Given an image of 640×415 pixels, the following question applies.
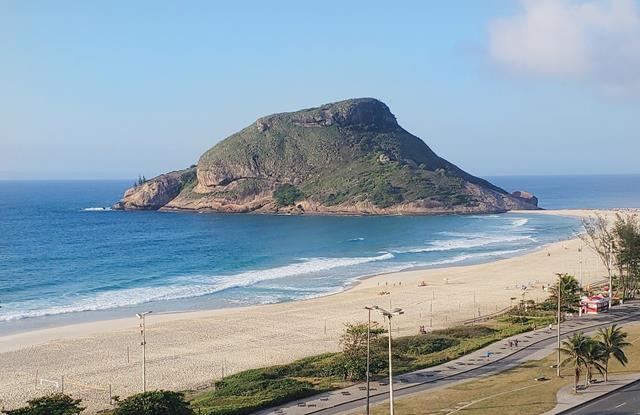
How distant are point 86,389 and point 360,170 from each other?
15291 centimetres

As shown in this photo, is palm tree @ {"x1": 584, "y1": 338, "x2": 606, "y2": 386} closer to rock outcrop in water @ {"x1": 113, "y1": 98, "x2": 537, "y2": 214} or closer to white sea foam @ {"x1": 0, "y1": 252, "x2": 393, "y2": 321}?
white sea foam @ {"x1": 0, "y1": 252, "x2": 393, "y2": 321}

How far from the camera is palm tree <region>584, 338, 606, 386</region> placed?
31.0 m

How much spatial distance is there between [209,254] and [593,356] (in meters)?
70.9

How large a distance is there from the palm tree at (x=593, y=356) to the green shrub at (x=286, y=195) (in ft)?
484

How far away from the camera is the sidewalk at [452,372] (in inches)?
1210

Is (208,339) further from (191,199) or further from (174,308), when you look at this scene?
(191,199)

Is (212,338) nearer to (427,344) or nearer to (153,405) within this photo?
(427,344)

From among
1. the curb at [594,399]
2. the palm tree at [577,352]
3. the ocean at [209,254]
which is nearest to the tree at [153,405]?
the curb at [594,399]

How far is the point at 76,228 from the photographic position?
131500mm

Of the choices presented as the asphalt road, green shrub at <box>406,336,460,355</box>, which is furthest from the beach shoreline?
the asphalt road

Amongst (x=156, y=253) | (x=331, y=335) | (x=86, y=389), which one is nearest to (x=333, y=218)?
(x=156, y=253)

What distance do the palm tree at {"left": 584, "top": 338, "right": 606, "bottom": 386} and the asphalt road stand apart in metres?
1.48

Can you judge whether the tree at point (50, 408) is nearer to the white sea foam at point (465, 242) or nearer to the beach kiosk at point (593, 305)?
the beach kiosk at point (593, 305)

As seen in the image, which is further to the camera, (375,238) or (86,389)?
(375,238)
